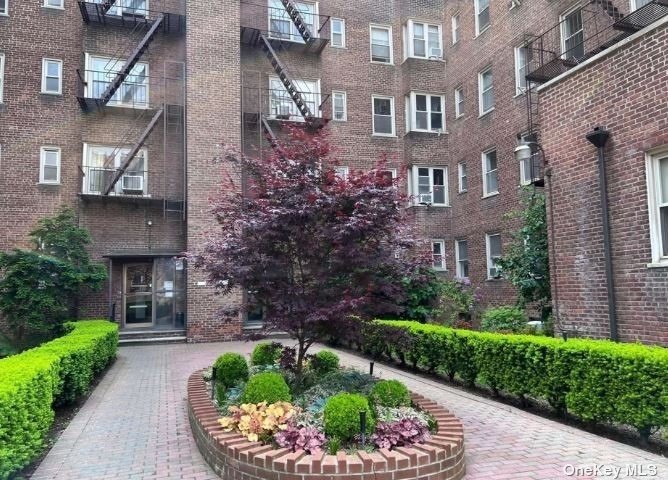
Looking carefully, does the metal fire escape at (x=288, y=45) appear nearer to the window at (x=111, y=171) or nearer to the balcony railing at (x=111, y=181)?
the window at (x=111, y=171)

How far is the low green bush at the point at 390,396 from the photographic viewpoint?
5.55m

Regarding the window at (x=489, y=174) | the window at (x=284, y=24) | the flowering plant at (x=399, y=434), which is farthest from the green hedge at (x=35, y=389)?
the window at (x=284, y=24)

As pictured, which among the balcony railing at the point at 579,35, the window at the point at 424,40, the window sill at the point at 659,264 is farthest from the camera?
the window at the point at 424,40

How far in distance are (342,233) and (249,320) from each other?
13.0 m

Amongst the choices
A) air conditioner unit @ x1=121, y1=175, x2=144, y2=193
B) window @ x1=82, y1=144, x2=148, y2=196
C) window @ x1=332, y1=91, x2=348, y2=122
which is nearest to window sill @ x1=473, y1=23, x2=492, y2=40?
window @ x1=332, y1=91, x2=348, y2=122

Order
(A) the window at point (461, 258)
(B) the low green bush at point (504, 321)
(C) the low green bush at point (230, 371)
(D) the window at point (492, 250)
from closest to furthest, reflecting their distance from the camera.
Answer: (C) the low green bush at point (230, 371) < (B) the low green bush at point (504, 321) < (D) the window at point (492, 250) < (A) the window at point (461, 258)

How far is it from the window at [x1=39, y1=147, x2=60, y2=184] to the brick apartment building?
4 centimetres

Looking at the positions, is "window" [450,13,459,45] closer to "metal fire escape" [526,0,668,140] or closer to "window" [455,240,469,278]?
"metal fire escape" [526,0,668,140]

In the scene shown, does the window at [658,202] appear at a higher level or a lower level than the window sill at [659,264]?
higher

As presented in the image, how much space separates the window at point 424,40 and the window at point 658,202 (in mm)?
15429

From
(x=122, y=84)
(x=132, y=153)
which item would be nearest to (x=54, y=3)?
(x=122, y=84)

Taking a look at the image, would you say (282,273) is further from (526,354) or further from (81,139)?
(81,139)

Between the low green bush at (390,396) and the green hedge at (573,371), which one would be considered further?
the low green bush at (390,396)

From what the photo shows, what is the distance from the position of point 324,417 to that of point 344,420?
0.85ft
